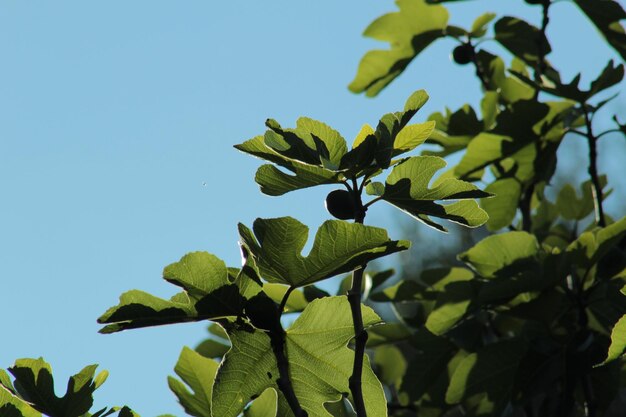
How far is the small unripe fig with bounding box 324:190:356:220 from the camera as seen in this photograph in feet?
3.08

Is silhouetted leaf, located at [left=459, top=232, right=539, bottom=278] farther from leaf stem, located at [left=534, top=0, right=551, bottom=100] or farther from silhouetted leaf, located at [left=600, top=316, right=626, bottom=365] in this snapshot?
silhouetted leaf, located at [left=600, top=316, right=626, bottom=365]

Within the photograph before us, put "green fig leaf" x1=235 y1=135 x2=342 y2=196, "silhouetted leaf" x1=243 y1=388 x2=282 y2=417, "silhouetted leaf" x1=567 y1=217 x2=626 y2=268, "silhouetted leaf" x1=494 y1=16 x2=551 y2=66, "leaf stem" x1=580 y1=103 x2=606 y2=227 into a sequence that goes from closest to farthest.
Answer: "green fig leaf" x1=235 y1=135 x2=342 y2=196, "silhouetted leaf" x1=243 y1=388 x2=282 y2=417, "silhouetted leaf" x1=567 y1=217 x2=626 y2=268, "leaf stem" x1=580 y1=103 x2=606 y2=227, "silhouetted leaf" x1=494 y1=16 x2=551 y2=66

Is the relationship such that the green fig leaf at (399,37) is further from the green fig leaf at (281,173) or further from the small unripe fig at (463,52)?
the green fig leaf at (281,173)

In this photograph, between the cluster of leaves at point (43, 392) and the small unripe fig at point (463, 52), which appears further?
the small unripe fig at point (463, 52)

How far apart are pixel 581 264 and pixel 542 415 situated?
0.32m

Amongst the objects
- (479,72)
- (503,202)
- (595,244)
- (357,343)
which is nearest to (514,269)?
(595,244)

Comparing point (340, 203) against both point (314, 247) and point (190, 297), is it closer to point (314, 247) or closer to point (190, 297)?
point (314, 247)

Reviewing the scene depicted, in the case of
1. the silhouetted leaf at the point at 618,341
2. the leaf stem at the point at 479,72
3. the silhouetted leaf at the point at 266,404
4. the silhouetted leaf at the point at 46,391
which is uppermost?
the leaf stem at the point at 479,72

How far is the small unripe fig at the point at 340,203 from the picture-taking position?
940mm

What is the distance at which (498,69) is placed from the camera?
2236 millimetres

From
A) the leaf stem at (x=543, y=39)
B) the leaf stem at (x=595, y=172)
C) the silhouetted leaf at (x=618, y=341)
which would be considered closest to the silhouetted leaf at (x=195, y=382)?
the silhouetted leaf at (x=618, y=341)

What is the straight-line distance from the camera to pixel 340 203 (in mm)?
940

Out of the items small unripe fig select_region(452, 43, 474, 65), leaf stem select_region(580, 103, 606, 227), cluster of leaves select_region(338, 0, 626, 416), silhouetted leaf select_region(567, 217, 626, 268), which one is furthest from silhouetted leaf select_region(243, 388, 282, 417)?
small unripe fig select_region(452, 43, 474, 65)

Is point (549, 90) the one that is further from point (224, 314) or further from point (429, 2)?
point (224, 314)
